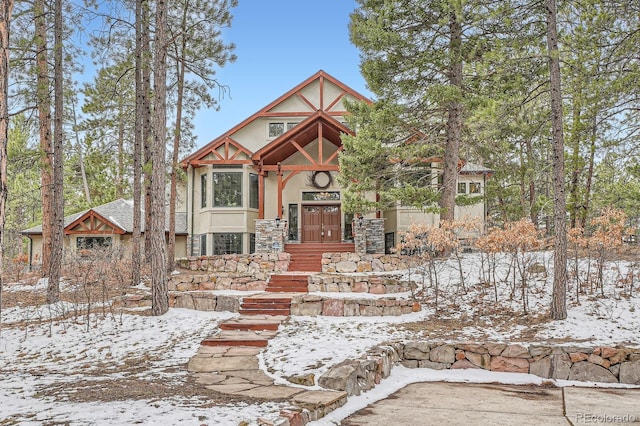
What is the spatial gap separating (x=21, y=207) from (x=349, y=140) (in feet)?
84.0

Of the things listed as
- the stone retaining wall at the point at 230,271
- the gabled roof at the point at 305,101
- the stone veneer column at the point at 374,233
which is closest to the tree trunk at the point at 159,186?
the stone retaining wall at the point at 230,271

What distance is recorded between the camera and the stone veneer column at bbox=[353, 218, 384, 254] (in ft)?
52.8

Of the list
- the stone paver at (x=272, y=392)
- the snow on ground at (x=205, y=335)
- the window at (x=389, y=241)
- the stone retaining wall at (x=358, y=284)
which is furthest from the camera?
the window at (x=389, y=241)

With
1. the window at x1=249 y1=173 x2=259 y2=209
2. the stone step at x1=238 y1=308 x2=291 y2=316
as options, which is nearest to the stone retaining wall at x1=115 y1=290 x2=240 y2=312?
the stone step at x1=238 y1=308 x2=291 y2=316

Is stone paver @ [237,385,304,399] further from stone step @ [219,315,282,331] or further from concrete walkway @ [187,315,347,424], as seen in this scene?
stone step @ [219,315,282,331]

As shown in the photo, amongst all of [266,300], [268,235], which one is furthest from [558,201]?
[268,235]

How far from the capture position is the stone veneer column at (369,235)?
52.8 ft

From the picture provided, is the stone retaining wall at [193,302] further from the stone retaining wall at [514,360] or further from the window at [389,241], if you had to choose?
the window at [389,241]

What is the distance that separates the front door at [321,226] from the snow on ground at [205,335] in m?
6.98

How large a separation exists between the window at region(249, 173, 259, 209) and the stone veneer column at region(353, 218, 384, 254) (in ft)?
14.1

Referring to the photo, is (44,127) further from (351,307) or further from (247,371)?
(247,371)

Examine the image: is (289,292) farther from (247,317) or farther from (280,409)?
(280,409)

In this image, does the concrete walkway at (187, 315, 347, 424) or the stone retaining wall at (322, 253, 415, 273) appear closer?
the concrete walkway at (187, 315, 347, 424)

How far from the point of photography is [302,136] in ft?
56.9
